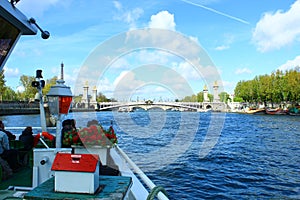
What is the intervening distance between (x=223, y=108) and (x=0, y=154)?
90.3m

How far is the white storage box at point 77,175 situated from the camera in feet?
6.21

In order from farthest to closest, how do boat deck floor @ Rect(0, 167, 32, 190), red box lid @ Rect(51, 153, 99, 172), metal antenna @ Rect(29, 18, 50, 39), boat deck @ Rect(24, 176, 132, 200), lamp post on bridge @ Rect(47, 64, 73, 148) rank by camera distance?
metal antenna @ Rect(29, 18, 50, 39) < boat deck floor @ Rect(0, 167, 32, 190) < lamp post on bridge @ Rect(47, 64, 73, 148) < red box lid @ Rect(51, 153, 99, 172) < boat deck @ Rect(24, 176, 132, 200)

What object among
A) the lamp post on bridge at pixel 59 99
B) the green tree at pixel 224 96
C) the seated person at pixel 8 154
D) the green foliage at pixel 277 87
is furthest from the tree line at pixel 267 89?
the lamp post on bridge at pixel 59 99

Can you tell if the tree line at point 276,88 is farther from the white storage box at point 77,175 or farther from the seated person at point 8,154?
the white storage box at point 77,175

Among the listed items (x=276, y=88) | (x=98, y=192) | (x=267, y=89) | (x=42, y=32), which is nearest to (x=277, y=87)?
(x=276, y=88)

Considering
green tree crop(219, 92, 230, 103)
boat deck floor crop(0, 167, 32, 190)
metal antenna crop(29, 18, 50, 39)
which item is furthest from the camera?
green tree crop(219, 92, 230, 103)

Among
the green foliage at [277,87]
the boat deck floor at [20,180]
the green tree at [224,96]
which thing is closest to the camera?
the boat deck floor at [20,180]

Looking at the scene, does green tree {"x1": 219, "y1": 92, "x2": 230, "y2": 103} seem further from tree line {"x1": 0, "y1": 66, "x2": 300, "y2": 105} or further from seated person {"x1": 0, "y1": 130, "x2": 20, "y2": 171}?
seated person {"x1": 0, "y1": 130, "x2": 20, "y2": 171}

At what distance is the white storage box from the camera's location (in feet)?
6.21

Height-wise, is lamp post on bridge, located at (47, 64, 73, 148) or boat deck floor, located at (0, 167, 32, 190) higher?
lamp post on bridge, located at (47, 64, 73, 148)

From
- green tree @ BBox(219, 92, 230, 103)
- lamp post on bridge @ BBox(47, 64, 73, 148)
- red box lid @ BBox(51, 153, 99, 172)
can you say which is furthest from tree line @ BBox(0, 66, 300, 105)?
red box lid @ BBox(51, 153, 99, 172)

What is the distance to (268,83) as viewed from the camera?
213 feet

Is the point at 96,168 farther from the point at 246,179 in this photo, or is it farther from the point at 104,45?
the point at 246,179

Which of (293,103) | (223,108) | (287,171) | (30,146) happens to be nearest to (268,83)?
(293,103)
